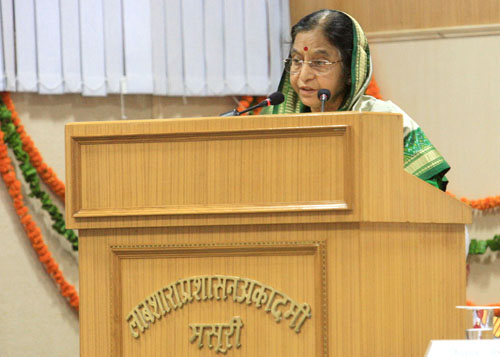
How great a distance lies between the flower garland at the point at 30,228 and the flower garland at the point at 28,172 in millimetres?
43

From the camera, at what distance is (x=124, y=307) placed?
6.20ft

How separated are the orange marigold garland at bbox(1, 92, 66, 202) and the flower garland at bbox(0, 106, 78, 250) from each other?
24mm

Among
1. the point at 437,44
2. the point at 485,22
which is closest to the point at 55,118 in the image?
the point at 437,44

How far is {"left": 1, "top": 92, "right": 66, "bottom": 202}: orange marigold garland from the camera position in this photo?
4098mm

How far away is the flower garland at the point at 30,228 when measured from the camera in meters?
Result: 4.07

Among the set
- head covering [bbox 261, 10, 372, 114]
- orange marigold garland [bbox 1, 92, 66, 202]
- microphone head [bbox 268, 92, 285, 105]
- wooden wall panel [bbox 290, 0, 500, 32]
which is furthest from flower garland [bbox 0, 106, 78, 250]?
microphone head [bbox 268, 92, 285, 105]

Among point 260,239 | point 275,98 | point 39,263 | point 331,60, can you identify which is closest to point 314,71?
point 331,60

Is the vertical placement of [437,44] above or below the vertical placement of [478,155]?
above

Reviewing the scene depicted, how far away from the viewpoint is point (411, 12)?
4.27m

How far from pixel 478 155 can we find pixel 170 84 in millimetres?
1778

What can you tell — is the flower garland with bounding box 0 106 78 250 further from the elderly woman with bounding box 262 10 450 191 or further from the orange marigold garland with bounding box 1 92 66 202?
the elderly woman with bounding box 262 10 450 191

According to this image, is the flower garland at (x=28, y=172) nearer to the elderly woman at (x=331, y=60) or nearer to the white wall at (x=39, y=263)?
the white wall at (x=39, y=263)

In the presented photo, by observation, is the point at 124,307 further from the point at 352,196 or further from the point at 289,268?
the point at 352,196

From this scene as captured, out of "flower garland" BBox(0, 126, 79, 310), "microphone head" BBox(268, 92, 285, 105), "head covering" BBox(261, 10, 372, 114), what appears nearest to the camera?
"microphone head" BBox(268, 92, 285, 105)
